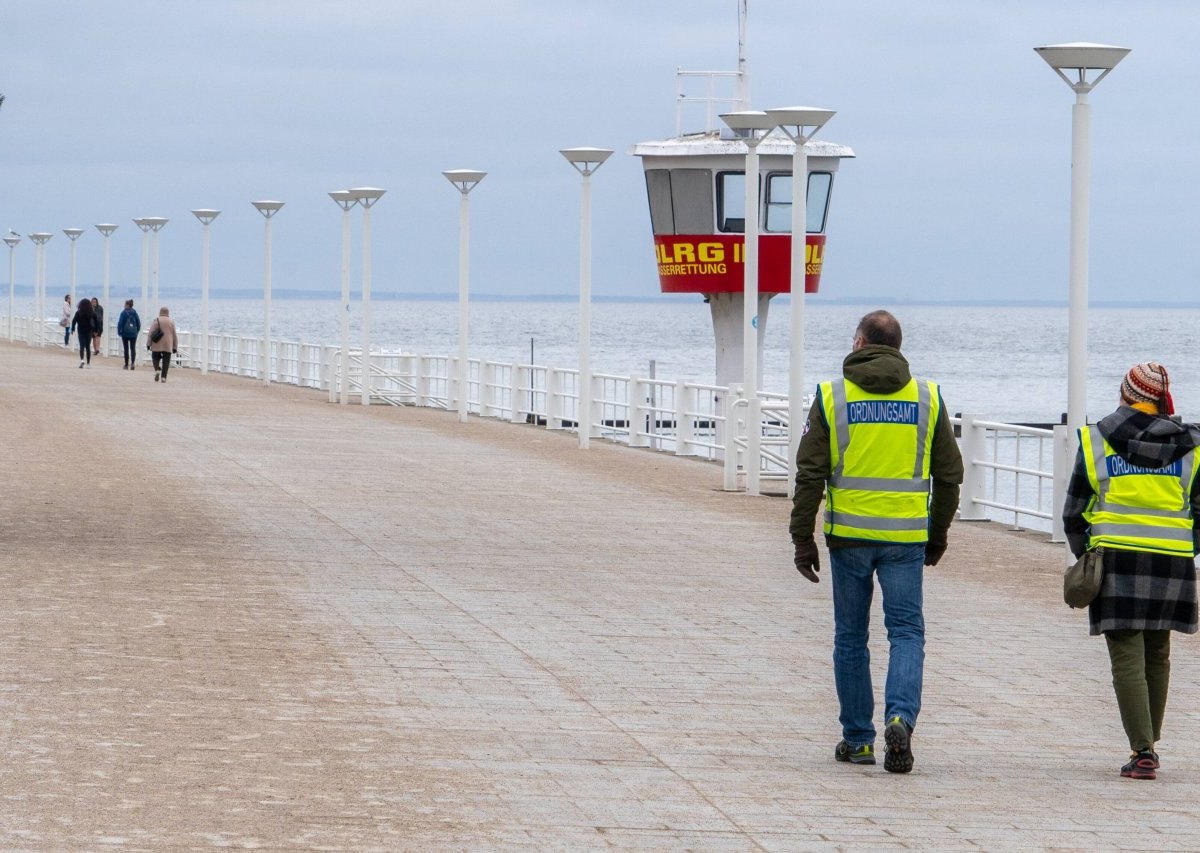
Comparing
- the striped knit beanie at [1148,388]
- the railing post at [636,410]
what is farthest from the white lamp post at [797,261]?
the striped knit beanie at [1148,388]

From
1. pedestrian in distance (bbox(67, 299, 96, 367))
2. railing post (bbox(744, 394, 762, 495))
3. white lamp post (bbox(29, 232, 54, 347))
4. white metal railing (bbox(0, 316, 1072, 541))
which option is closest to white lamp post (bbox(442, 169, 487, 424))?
white metal railing (bbox(0, 316, 1072, 541))

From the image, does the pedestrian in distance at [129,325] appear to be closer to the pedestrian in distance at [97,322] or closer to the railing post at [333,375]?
the pedestrian in distance at [97,322]

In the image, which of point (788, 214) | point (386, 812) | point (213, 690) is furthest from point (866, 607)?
point (788, 214)

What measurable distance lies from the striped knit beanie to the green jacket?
26.9 inches

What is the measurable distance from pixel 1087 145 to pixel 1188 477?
677cm

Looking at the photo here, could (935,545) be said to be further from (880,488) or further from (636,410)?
(636,410)

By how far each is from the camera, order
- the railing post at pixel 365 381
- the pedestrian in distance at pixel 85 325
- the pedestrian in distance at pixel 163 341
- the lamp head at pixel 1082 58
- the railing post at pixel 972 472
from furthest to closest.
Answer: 1. the pedestrian in distance at pixel 85 325
2. the pedestrian in distance at pixel 163 341
3. the railing post at pixel 365 381
4. the railing post at pixel 972 472
5. the lamp head at pixel 1082 58

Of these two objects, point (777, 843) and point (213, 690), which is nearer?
point (777, 843)

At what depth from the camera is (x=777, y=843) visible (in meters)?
5.92

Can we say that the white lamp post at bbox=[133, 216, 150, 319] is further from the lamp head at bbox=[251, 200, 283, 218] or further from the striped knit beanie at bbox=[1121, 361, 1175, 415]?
the striped knit beanie at bbox=[1121, 361, 1175, 415]

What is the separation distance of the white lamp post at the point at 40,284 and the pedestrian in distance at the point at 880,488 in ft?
207

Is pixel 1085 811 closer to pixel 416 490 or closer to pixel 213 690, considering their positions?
pixel 213 690

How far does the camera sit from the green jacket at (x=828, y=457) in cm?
701

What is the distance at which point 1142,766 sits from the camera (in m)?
7.04
